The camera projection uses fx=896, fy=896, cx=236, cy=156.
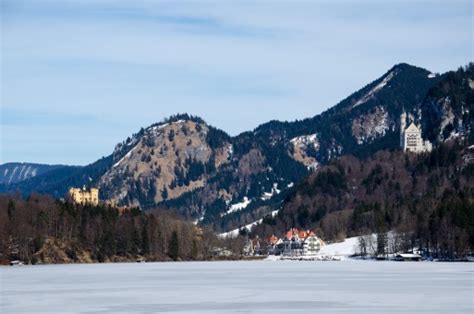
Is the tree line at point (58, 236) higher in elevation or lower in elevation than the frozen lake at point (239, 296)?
higher

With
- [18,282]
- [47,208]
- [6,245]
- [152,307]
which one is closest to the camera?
[152,307]

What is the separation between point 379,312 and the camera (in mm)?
58062

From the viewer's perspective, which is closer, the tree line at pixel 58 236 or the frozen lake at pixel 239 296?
the frozen lake at pixel 239 296

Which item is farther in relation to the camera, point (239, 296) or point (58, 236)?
point (58, 236)

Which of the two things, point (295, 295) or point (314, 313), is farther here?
point (295, 295)

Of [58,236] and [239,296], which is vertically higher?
[58,236]

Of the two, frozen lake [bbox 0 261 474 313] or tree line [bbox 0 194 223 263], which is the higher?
tree line [bbox 0 194 223 263]

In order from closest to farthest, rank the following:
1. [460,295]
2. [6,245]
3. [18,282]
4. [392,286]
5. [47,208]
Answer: [460,295], [392,286], [18,282], [6,245], [47,208]

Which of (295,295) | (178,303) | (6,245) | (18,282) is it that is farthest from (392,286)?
(6,245)

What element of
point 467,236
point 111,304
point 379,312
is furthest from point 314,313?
point 467,236

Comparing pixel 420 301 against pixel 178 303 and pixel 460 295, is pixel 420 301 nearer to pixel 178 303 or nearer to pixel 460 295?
pixel 460 295

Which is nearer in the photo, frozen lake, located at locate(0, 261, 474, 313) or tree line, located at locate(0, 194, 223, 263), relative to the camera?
frozen lake, located at locate(0, 261, 474, 313)

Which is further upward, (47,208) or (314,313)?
(47,208)

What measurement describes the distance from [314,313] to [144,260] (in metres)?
142
